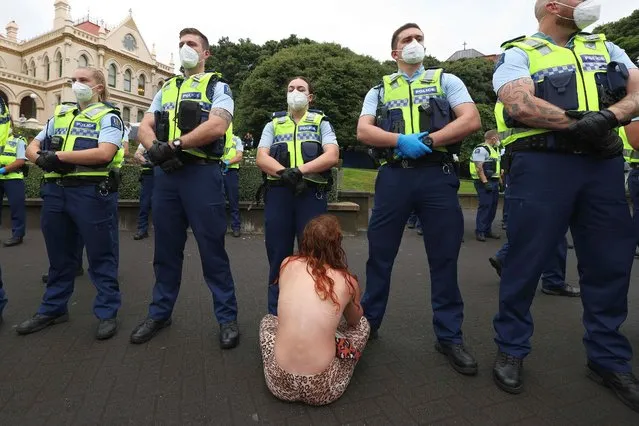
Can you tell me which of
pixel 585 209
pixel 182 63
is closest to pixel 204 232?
pixel 182 63

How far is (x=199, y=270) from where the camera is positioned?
5.14 meters

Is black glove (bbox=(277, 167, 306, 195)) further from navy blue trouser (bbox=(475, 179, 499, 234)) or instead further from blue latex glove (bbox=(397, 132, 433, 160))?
navy blue trouser (bbox=(475, 179, 499, 234))

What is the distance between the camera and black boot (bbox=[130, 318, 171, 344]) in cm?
290

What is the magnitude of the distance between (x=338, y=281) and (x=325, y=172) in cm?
133

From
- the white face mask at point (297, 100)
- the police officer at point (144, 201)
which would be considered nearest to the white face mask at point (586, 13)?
the white face mask at point (297, 100)

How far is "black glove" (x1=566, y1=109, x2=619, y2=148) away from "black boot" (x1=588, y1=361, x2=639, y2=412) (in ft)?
4.54

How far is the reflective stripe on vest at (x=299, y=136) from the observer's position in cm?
329

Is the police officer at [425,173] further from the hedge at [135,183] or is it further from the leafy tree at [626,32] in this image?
the leafy tree at [626,32]

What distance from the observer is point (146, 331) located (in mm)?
2969

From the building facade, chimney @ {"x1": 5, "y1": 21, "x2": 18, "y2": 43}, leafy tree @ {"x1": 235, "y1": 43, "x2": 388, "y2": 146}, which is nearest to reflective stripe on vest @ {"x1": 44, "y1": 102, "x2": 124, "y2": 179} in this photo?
leafy tree @ {"x1": 235, "y1": 43, "x2": 388, "y2": 146}

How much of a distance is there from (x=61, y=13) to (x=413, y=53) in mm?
48911

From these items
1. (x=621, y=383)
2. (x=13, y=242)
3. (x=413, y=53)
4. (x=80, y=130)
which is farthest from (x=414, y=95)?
(x=13, y=242)

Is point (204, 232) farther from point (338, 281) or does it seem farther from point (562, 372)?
point (562, 372)

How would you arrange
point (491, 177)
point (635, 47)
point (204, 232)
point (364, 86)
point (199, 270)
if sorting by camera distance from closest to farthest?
1. point (204, 232)
2. point (199, 270)
3. point (491, 177)
4. point (635, 47)
5. point (364, 86)
